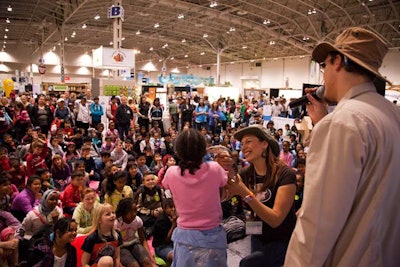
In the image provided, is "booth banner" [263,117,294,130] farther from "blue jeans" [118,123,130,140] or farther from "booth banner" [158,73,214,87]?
"booth banner" [158,73,214,87]

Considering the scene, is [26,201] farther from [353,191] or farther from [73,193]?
[353,191]

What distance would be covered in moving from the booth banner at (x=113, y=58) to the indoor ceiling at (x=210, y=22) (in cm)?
529

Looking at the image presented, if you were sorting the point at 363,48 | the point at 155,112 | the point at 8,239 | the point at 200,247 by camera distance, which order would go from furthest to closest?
the point at 155,112 < the point at 8,239 < the point at 200,247 < the point at 363,48

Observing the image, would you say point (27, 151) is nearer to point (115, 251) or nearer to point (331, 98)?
point (115, 251)

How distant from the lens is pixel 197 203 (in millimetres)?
1703

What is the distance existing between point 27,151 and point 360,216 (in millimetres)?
6489

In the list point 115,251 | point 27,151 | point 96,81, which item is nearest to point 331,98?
point 115,251

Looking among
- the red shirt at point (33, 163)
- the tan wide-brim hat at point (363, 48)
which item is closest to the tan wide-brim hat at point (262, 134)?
the tan wide-brim hat at point (363, 48)

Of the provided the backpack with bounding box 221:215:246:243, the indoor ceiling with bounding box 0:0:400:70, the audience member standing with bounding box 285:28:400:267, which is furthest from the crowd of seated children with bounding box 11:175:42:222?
the indoor ceiling with bounding box 0:0:400:70

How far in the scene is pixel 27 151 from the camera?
620 centimetres

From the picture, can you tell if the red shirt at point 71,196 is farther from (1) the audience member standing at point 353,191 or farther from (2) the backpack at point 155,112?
(2) the backpack at point 155,112

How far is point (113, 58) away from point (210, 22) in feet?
37.3

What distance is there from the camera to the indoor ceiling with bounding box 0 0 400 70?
16969mm

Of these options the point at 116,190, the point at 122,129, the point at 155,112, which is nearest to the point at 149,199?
the point at 116,190
